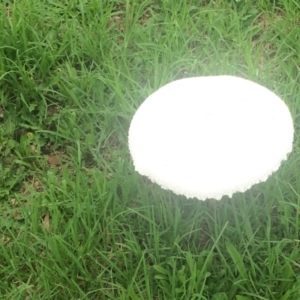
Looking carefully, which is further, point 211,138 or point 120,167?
point 120,167

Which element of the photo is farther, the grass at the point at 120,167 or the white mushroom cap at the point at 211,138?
the grass at the point at 120,167

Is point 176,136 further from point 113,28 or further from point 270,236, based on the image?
point 113,28

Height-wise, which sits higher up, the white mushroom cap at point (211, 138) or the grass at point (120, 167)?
the white mushroom cap at point (211, 138)

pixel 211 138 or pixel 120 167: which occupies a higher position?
pixel 211 138

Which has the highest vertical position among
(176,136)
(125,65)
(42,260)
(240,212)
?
(176,136)

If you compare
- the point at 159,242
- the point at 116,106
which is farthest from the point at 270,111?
the point at 116,106

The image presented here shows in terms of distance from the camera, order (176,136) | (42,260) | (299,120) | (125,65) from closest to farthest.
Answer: (176,136) < (42,260) < (299,120) < (125,65)
